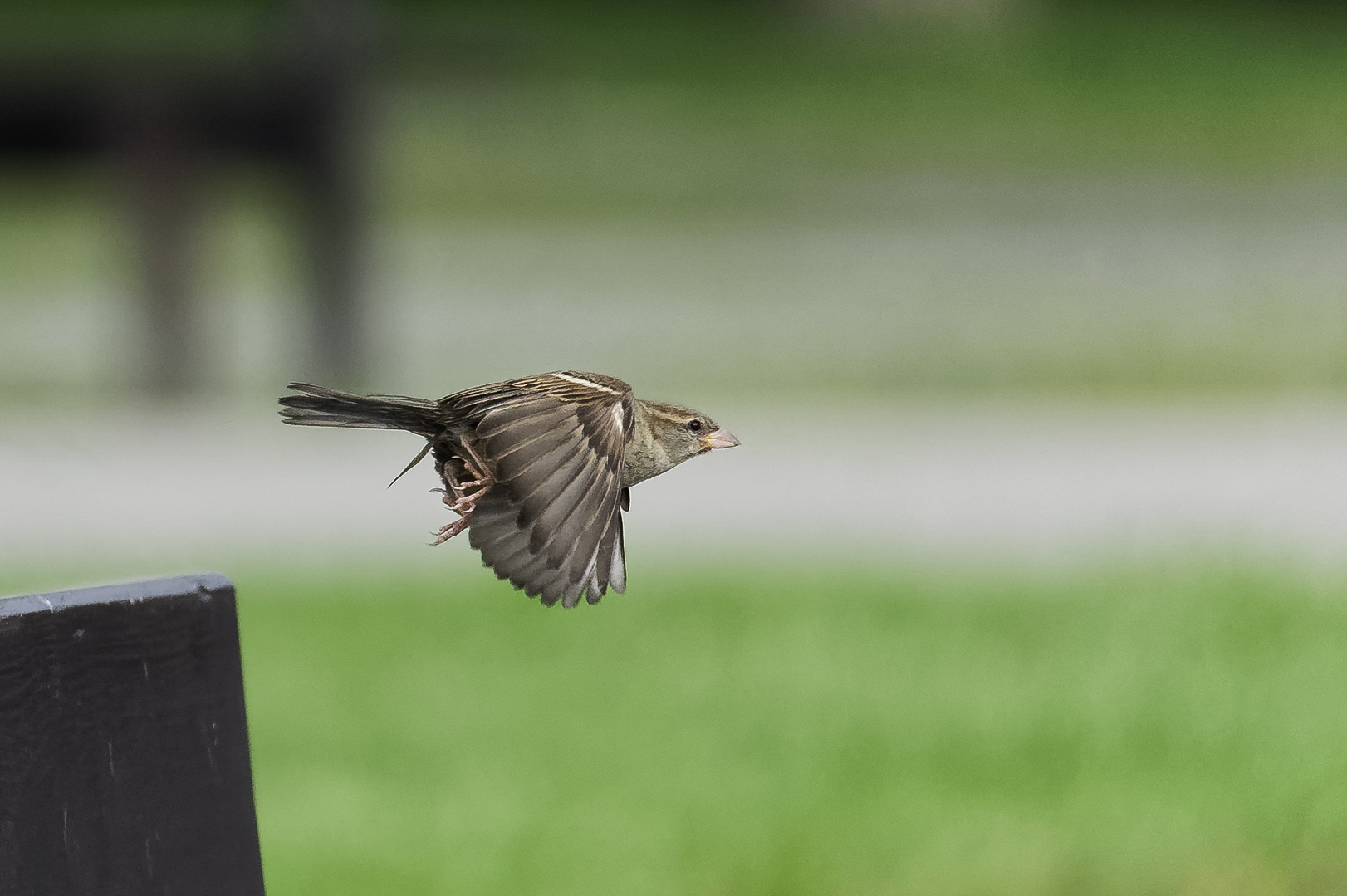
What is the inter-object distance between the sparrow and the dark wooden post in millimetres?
353

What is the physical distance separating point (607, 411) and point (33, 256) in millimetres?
22605

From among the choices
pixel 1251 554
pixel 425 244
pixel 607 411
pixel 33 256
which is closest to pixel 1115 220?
pixel 425 244

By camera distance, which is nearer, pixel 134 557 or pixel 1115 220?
pixel 134 557

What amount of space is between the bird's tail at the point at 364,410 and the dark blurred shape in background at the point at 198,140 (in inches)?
395

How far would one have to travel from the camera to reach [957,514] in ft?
33.1

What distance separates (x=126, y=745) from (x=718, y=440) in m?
0.75

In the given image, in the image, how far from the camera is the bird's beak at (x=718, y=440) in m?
2.53

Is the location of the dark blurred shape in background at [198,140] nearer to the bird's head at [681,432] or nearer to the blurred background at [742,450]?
the blurred background at [742,450]

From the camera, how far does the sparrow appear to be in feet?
6.40

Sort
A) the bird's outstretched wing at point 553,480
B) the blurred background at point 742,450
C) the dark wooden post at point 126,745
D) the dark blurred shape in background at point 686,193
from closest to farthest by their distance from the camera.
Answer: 1. the bird's outstretched wing at point 553,480
2. the dark wooden post at point 126,745
3. the blurred background at point 742,450
4. the dark blurred shape in background at point 686,193

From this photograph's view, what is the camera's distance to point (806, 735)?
6.95 metres

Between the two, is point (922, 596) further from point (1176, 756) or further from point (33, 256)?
point (33, 256)

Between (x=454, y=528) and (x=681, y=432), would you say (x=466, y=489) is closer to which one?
(x=454, y=528)

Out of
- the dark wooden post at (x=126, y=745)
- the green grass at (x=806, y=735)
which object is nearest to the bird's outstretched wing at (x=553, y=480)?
the dark wooden post at (x=126, y=745)
